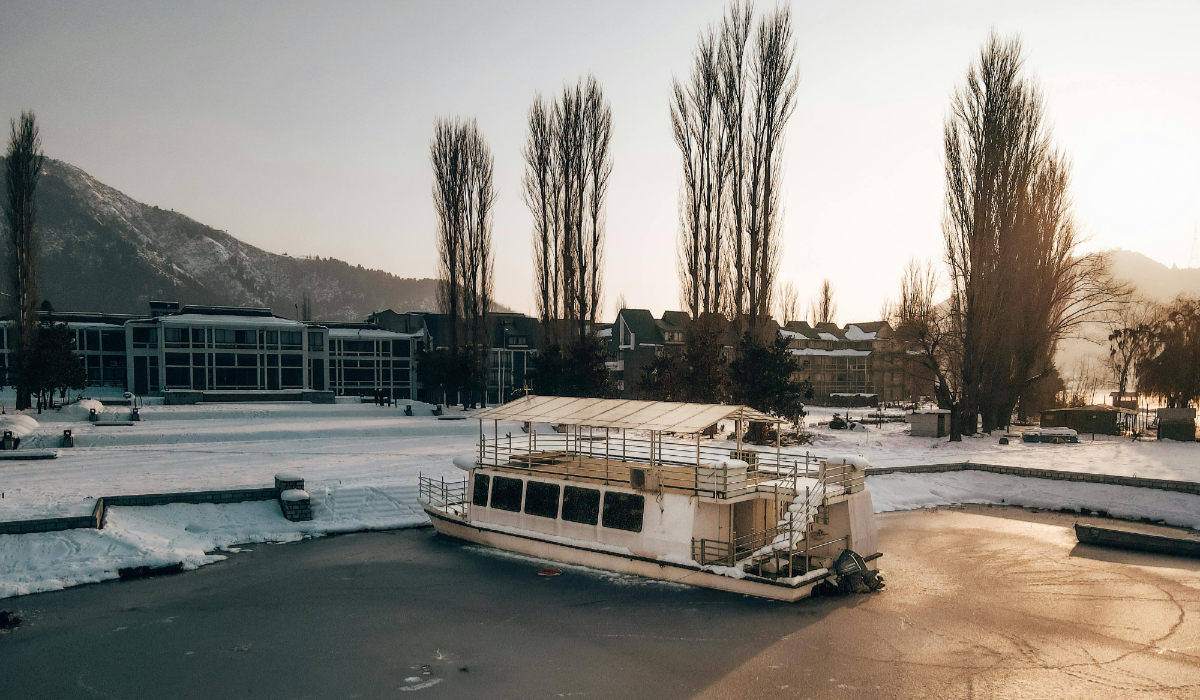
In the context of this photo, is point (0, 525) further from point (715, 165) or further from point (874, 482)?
point (715, 165)

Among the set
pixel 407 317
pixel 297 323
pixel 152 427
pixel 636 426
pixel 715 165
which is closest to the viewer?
pixel 636 426

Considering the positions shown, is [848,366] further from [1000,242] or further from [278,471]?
[278,471]

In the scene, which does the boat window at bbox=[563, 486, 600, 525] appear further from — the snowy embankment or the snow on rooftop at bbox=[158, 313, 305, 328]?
the snow on rooftop at bbox=[158, 313, 305, 328]

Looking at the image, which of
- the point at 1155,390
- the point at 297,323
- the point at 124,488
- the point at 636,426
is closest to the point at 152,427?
the point at 124,488

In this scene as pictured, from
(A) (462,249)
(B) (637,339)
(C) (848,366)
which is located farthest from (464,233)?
(C) (848,366)

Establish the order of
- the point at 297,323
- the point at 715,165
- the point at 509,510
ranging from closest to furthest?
the point at 509,510 → the point at 715,165 → the point at 297,323

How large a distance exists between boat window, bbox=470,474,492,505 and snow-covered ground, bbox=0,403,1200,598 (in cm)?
338

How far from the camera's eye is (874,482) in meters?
25.2

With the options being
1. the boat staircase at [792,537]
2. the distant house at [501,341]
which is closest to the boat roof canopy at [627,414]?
the boat staircase at [792,537]

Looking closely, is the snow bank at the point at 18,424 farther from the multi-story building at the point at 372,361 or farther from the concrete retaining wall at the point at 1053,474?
the concrete retaining wall at the point at 1053,474

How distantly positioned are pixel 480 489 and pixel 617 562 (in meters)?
4.82

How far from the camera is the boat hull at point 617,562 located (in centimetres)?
1393

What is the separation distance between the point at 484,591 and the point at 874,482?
1621 centimetres

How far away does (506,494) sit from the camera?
18.1m
